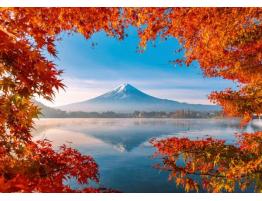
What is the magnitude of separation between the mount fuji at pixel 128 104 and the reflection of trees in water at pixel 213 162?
427 mm

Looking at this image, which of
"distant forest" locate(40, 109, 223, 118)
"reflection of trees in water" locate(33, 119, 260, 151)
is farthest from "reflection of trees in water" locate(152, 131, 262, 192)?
"distant forest" locate(40, 109, 223, 118)

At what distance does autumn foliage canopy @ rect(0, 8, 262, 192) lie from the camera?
9.20 feet

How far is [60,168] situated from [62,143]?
1.36 feet

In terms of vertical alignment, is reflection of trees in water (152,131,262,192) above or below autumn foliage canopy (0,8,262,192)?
below

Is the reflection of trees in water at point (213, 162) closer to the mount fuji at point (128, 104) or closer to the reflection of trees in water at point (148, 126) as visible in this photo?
the reflection of trees in water at point (148, 126)

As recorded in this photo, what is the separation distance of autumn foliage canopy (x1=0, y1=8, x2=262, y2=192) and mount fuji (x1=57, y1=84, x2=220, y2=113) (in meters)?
0.43

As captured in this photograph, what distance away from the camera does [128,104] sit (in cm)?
432

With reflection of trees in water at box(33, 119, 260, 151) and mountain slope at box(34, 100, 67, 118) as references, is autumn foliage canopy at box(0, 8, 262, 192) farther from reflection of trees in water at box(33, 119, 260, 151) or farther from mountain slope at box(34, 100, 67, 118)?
mountain slope at box(34, 100, 67, 118)

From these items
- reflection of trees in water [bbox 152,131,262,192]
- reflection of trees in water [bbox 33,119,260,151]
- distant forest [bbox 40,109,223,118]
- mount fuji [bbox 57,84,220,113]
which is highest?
mount fuji [bbox 57,84,220,113]

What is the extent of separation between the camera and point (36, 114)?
3170 millimetres

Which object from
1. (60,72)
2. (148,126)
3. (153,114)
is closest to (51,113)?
(60,72)

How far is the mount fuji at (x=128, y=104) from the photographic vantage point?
4.06 m

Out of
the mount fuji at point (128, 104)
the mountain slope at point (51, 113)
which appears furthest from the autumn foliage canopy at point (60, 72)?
the mount fuji at point (128, 104)
